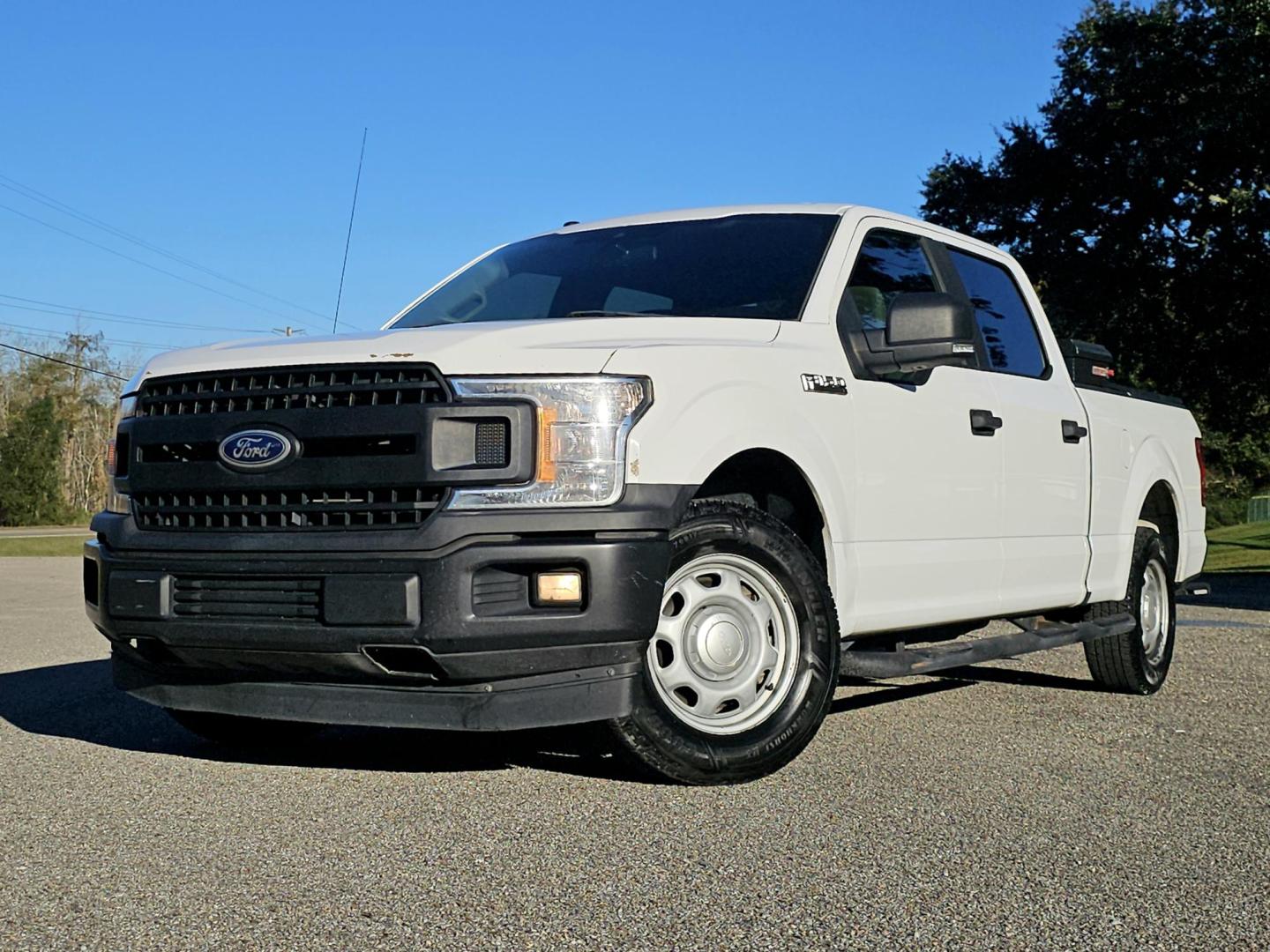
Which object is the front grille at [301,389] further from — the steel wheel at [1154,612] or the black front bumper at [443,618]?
the steel wheel at [1154,612]

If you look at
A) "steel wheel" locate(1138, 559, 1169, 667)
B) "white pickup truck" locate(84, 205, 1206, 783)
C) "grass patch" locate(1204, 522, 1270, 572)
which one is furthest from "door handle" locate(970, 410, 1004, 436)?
"grass patch" locate(1204, 522, 1270, 572)

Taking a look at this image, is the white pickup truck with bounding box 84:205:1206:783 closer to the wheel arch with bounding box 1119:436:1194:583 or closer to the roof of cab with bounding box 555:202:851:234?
the roof of cab with bounding box 555:202:851:234

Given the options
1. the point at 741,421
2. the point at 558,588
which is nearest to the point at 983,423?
the point at 741,421

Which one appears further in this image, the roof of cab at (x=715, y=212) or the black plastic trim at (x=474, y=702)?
the roof of cab at (x=715, y=212)

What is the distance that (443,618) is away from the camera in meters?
4.16

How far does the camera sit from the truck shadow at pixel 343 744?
5.05 metres

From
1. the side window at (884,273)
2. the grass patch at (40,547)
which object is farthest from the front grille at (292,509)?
the grass patch at (40,547)

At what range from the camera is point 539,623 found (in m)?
4.23

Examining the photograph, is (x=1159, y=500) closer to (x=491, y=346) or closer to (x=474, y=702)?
(x=491, y=346)

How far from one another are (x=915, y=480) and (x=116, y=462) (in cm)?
285

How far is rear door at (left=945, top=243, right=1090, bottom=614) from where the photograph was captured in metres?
6.21

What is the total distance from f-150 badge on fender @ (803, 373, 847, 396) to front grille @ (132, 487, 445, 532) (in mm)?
1434

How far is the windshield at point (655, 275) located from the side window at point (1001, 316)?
110 centimetres

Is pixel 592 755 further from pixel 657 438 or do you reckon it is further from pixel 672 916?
pixel 672 916
